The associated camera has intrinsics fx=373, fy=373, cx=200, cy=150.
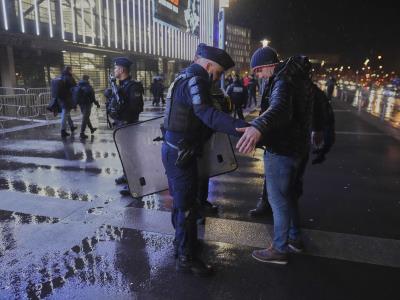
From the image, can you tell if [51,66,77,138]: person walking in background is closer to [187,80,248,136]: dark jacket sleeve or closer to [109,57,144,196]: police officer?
[109,57,144,196]: police officer

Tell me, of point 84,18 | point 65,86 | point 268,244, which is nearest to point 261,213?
point 268,244

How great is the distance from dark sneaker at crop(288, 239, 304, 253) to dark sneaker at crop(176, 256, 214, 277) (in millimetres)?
902

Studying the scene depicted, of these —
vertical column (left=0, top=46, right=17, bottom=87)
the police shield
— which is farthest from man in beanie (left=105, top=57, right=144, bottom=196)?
vertical column (left=0, top=46, right=17, bottom=87)

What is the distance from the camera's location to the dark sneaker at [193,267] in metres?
3.19

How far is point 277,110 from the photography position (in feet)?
9.27

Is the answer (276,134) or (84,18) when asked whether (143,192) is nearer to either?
(276,134)

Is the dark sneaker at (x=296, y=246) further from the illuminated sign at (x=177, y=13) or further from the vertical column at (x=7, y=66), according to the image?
the illuminated sign at (x=177, y=13)

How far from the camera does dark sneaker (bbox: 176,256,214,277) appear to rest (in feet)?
10.5

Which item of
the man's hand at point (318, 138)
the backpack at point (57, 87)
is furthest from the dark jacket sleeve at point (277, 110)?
the backpack at point (57, 87)

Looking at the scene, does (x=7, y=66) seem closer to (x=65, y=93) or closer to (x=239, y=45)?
(x=65, y=93)

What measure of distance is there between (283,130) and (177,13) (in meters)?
27.7

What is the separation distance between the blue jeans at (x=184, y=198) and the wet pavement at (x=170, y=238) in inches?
11.4

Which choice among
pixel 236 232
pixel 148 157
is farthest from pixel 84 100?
pixel 236 232

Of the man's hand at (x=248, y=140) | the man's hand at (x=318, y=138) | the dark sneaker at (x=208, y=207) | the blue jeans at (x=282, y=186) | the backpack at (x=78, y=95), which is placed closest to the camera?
the man's hand at (x=248, y=140)
